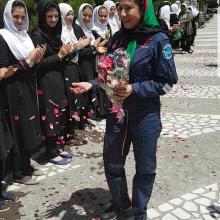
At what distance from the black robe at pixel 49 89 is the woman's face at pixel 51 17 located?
0.59 ft

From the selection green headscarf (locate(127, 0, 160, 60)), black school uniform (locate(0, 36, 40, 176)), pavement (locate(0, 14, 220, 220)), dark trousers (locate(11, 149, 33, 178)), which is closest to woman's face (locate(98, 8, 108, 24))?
pavement (locate(0, 14, 220, 220))

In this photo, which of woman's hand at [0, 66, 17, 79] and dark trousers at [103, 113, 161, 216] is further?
woman's hand at [0, 66, 17, 79]

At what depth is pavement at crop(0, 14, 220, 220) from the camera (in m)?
4.55

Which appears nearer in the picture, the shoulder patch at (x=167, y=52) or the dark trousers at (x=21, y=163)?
the shoulder patch at (x=167, y=52)

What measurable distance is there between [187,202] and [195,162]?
130cm

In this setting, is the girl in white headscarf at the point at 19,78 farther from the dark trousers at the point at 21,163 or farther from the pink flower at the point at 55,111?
the pink flower at the point at 55,111

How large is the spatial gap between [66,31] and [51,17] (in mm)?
927

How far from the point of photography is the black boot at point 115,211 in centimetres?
433

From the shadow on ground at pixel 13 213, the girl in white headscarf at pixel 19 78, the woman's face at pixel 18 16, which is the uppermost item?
the woman's face at pixel 18 16

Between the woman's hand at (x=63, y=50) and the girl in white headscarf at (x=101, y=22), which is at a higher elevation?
the girl in white headscarf at (x=101, y=22)

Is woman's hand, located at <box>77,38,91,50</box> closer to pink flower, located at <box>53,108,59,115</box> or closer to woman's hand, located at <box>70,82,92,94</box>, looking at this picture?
pink flower, located at <box>53,108,59,115</box>

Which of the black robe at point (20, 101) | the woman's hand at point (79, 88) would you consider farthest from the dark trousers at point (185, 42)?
the woman's hand at point (79, 88)

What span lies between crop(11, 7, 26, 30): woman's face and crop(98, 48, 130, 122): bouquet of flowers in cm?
166

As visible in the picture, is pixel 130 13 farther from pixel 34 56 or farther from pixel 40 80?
pixel 40 80
